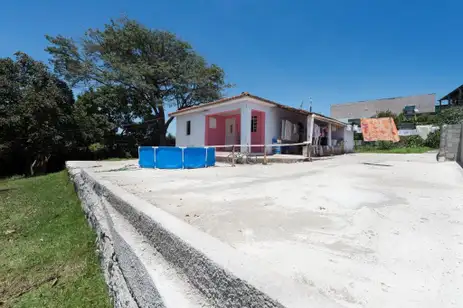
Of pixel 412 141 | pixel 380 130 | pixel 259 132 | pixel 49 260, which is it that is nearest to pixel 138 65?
→ pixel 259 132

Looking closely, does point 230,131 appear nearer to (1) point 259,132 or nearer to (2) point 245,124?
(1) point 259,132

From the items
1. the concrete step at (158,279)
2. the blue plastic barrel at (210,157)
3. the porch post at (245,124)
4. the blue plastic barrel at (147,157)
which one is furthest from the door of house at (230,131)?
the concrete step at (158,279)

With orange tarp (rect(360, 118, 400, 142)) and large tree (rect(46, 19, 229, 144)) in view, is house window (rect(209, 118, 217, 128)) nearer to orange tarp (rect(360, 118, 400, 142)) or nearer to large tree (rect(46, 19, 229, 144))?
large tree (rect(46, 19, 229, 144))

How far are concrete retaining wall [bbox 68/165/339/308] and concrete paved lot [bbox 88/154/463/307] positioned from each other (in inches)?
13.3

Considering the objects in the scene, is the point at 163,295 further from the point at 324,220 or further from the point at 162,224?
the point at 324,220

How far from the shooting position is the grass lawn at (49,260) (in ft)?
9.37

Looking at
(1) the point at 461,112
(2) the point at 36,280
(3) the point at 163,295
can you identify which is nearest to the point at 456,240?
(3) the point at 163,295

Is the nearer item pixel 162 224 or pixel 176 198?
pixel 162 224

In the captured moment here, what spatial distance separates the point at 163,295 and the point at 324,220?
190 centimetres

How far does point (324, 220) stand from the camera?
276 centimetres

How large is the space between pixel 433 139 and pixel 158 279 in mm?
27525

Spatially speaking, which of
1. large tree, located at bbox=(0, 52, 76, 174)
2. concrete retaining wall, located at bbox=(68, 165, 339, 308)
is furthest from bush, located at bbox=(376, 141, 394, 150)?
large tree, located at bbox=(0, 52, 76, 174)

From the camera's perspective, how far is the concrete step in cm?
156

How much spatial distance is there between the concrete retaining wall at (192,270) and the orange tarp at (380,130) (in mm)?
25536
